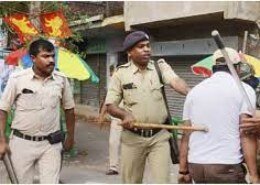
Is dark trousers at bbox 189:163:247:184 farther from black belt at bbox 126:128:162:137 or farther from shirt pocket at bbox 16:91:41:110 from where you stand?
shirt pocket at bbox 16:91:41:110

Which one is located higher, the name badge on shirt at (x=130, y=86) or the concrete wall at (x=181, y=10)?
the concrete wall at (x=181, y=10)

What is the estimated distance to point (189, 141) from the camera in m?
4.07

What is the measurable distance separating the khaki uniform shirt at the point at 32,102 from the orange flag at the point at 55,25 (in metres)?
3.78

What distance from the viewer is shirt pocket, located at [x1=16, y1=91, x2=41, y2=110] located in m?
4.83

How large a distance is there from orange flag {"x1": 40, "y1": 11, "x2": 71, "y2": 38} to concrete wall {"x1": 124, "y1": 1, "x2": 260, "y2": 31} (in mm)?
3854

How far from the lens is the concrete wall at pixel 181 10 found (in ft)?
36.6

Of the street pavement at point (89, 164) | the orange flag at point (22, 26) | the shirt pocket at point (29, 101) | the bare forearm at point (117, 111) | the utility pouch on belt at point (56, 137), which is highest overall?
the orange flag at point (22, 26)

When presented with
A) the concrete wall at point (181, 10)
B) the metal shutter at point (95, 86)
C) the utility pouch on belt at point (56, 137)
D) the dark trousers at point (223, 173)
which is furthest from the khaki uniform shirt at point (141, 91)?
the metal shutter at point (95, 86)

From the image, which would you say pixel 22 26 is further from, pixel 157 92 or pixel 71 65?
pixel 157 92

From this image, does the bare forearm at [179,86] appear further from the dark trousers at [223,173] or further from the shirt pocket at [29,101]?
the shirt pocket at [29,101]

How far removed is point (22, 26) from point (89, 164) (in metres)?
2.61

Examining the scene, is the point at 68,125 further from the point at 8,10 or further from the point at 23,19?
the point at 8,10

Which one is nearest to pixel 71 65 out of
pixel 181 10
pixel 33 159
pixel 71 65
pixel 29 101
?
pixel 71 65

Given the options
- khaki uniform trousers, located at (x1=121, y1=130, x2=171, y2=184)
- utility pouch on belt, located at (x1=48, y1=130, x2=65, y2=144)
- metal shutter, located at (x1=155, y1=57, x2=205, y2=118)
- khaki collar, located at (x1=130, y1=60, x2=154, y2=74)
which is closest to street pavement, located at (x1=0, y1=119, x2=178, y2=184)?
khaki uniform trousers, located at (x1=121, y1=130, x2=171, y2=184)
